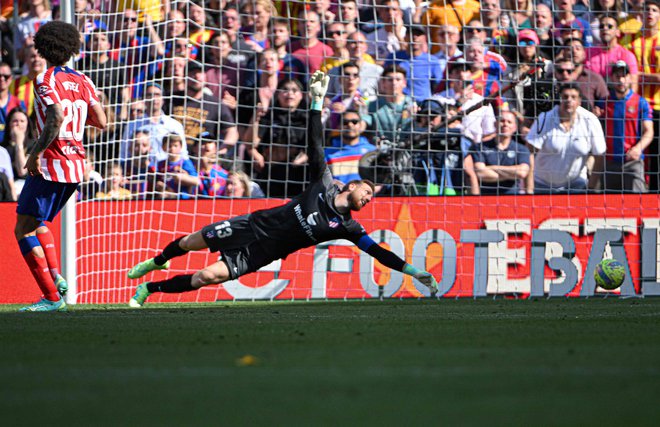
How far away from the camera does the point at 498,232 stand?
1220 centimetres

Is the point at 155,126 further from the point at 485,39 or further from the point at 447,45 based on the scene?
the point at 485,39

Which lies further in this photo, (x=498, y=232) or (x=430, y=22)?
(x=430, y=22)

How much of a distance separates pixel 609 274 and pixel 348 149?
3.87m

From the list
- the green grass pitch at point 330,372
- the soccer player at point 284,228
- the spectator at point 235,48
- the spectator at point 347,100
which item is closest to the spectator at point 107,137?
the spectator at point 235,48

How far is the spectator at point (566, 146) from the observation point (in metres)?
13.1

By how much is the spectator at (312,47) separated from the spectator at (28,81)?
135 inches

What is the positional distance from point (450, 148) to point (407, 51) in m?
1.52

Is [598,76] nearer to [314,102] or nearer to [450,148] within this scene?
[450,148]

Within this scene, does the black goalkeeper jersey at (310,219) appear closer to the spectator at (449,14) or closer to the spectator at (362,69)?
→ the spectator at (362,69)

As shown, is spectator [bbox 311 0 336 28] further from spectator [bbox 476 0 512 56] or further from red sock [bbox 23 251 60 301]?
red sock [bbox 23 251 60 301]

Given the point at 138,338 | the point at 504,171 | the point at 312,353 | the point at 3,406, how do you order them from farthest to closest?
the point at 504,171 < the point at 138,338 < the point at 312,353 < the point at 3,406

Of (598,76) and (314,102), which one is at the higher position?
(598,76)

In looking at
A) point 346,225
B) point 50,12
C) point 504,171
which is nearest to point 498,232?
point 504,171

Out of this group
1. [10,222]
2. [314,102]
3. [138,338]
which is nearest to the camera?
[138,338]
